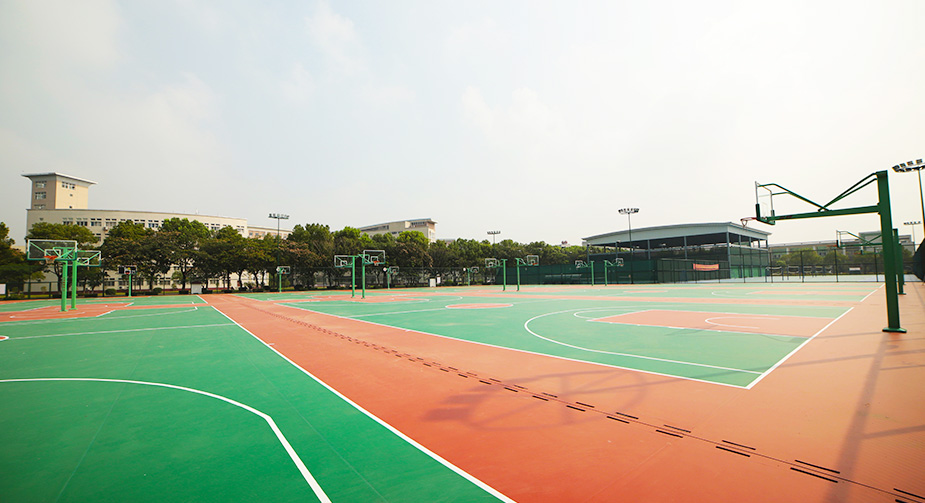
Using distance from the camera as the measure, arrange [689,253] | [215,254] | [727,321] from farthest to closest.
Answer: [689,253]
[215,254]
[727,321]

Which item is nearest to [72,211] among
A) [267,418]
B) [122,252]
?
[122,252]

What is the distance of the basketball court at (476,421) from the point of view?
139 inches

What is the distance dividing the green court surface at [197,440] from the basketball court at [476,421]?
28mm

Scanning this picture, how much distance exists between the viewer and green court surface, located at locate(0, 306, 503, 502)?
3.52 m

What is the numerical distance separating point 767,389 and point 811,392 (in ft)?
1.81

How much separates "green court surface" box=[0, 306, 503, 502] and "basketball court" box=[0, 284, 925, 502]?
28mm

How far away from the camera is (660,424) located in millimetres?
4785

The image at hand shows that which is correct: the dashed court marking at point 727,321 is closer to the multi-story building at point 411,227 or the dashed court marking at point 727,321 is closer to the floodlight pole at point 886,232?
the floodlight pole at point 886,232

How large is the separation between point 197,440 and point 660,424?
563cm

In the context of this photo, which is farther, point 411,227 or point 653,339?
point 411,227

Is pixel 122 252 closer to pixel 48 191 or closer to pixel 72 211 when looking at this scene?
pixel 72 211

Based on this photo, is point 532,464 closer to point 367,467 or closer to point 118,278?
point 367,467

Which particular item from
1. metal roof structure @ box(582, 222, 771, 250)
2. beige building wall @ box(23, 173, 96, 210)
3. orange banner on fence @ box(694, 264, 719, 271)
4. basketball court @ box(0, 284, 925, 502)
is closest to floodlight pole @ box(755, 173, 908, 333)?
basketball court @ box(0, 284, 925, 502)

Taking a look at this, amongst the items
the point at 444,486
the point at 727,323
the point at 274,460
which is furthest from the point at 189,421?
the point at 727,323
